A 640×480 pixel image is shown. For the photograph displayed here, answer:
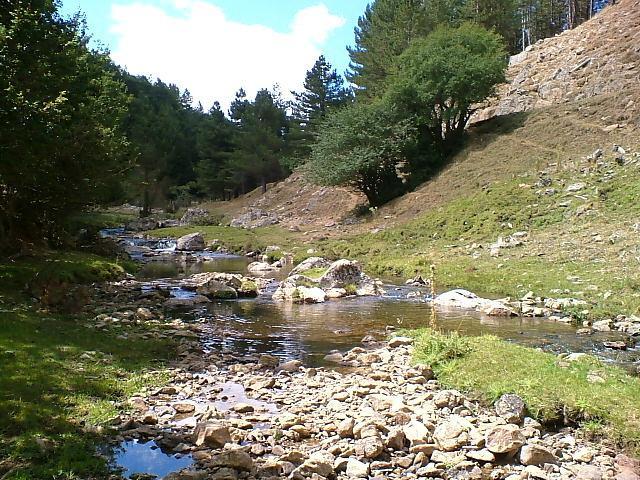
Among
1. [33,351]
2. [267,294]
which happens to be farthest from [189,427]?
[267,294]

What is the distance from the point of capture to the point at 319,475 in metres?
6.94

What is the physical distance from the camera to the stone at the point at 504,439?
7.44 metres

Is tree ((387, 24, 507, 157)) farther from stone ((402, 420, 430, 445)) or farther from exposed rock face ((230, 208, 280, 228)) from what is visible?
stone ((402, 420, 430, 445))

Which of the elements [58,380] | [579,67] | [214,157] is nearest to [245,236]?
[579,67]

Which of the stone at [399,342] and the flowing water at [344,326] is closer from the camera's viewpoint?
the flowing water at [344,326]

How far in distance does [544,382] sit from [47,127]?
49.0 ft

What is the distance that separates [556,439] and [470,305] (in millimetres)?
11639

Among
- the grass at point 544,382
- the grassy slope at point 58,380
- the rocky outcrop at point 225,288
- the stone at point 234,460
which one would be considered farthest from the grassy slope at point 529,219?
the grassy slope at point 58,380

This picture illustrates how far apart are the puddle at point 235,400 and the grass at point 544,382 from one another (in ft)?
12.0

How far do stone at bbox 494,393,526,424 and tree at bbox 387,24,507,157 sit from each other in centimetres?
3877

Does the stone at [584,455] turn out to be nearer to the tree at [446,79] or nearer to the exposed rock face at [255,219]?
the tree at [446,79]

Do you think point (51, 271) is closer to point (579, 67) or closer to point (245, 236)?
point (245, 236)

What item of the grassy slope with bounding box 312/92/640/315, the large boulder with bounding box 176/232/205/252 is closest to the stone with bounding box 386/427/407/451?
the grassy slope with bounding box 312/92/640/315

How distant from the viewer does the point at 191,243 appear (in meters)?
47.3
